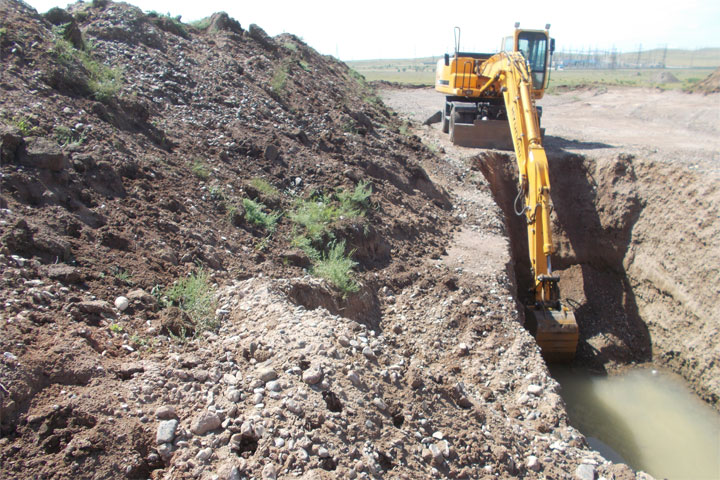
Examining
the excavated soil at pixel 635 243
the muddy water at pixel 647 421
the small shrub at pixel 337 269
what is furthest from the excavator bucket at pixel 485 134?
the small shrub at pixel 337 269

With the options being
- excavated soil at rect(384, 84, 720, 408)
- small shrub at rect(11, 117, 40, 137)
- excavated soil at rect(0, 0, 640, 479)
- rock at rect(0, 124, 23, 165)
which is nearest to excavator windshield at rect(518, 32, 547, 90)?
excavated soil at rect(384, 84, 720, 408)

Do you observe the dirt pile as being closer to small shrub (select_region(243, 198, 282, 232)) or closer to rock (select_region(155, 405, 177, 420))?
small shrub (select_region(243, 198, 282, 232))

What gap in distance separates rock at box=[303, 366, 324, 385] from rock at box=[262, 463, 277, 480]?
0.71 meters

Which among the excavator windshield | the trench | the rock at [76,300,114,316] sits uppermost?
the excavator windshield

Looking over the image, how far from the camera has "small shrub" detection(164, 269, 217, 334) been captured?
414 centimetres

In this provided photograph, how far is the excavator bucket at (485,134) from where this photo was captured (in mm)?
12820

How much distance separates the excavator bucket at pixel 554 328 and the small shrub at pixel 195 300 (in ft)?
17.1

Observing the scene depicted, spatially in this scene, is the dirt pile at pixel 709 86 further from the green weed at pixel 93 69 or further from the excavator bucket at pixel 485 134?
the green weed at pixel 93 69

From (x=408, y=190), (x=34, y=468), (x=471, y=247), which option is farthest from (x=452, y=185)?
(x=34, y=468)

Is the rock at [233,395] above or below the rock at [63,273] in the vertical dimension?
below

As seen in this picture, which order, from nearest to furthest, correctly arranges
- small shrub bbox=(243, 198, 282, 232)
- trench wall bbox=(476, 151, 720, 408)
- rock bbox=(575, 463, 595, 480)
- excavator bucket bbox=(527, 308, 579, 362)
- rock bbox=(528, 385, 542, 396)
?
1. rock bbox=(575, 463, 595, 480)
2. rock bbox=(528, 385, 542, 396)
3. small shrub bbox=(243, 198, 282, 232)
4. excavator bucket bbox=(527, 308, 579, 362)
5. trench wall bbox=(476, 151, 720, 408)

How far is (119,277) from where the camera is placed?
13.9 feet

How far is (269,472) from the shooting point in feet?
8.93

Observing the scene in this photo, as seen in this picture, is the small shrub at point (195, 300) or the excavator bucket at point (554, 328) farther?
the excavator bucket at point (554, 328)
